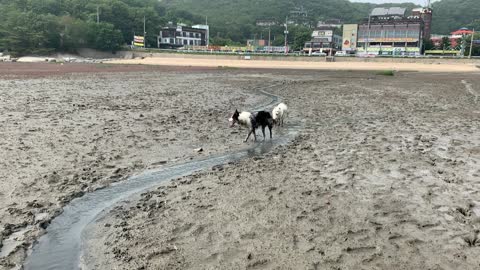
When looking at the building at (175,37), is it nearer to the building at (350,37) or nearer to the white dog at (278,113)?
the building at (350,37)

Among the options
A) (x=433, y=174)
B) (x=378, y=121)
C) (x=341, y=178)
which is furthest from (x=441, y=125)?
(x=341, y=178)

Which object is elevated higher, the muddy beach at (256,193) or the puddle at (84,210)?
the muddy beach at (256,193)

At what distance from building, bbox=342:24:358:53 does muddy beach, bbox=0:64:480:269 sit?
146 m

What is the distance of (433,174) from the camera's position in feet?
28.8

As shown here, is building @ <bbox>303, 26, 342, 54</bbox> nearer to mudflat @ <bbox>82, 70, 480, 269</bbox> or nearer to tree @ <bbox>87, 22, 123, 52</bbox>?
tree @ <bbox>87, 22, 123, 52</bbox>

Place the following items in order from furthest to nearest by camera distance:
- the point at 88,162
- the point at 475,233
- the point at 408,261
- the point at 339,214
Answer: the point at 88,162
the point at 339,214
the point at 475,233
the point at 408,261

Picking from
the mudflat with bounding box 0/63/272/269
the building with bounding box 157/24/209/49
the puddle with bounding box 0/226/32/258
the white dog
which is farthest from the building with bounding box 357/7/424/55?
the puddle with bounding box 0/226/32/258

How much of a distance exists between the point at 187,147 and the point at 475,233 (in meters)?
7.78

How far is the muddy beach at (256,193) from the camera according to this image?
5.26 metres

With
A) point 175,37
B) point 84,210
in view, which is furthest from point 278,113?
Answer: point 175,37

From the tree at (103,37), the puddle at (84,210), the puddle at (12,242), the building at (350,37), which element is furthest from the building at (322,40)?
the puddle at (12,242)

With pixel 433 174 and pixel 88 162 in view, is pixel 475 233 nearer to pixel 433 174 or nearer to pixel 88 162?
pixel 433 174

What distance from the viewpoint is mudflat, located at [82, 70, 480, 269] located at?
5133 mm

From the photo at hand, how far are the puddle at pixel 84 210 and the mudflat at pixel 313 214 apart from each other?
24 centimetres
